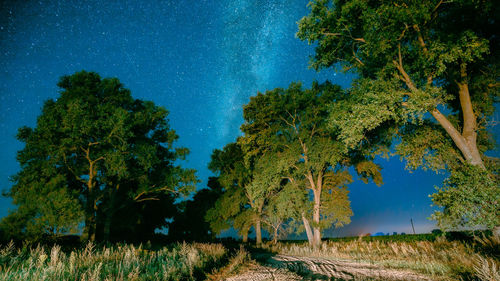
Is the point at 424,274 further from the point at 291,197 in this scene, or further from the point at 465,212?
the point at 291,197

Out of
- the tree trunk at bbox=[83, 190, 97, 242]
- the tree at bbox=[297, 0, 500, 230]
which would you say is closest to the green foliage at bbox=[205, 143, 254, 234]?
the tree trunk at bbox=[83, 190, 97, 242]

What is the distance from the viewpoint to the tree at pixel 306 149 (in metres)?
17.2

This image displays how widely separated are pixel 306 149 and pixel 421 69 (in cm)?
1001

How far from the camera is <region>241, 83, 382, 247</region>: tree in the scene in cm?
1722

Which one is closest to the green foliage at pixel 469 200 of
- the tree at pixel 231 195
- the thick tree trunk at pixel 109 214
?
the tree at pixel 231 195

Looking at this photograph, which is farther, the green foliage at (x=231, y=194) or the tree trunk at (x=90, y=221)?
the green foliage at (x=231, y=194)

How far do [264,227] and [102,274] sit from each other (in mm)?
26223

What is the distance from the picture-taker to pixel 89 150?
17.5m

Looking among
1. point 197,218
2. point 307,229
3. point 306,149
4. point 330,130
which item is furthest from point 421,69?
point 197,218

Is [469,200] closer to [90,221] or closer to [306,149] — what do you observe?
[306,149]

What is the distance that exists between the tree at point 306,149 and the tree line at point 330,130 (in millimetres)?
122

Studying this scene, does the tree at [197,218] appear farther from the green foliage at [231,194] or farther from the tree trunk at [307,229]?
the tree trunk at [307,229]

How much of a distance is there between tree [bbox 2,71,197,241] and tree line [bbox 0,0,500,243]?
4.1 inches

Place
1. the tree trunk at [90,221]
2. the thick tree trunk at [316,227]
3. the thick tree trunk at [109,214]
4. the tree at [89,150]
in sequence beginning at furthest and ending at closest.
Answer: the thick tree trunk at [109,214] → the thick tree trunk at [316,227] → the tree trunk at [90,221] → the tree at [89,150]
